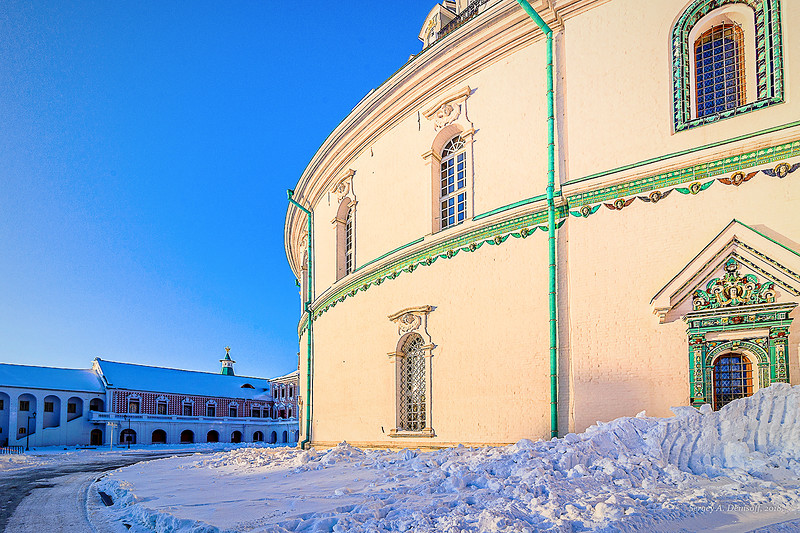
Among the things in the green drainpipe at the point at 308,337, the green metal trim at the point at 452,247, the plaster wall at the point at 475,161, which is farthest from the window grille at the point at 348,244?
the green drainpipe at the point at 308,337

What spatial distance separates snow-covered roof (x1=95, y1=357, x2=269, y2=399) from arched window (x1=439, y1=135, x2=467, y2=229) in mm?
46527

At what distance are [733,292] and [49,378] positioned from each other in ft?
177

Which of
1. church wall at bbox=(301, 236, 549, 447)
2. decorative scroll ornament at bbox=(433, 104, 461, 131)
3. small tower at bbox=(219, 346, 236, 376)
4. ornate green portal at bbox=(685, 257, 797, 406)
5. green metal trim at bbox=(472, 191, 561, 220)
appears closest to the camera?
ornate green portal at bbox=(685, 257, 797, 406)

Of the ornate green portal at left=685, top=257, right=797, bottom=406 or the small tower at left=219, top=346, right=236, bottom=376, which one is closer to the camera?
the ornate green portal at left=685, top=257, right=797, bottom=406

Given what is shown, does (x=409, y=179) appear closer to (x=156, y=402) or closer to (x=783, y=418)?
(x=783, y=418)

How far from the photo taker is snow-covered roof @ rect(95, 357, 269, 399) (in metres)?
52.1

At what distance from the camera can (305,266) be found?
22.3 metres

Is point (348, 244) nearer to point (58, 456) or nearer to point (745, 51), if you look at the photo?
point (745, 51)

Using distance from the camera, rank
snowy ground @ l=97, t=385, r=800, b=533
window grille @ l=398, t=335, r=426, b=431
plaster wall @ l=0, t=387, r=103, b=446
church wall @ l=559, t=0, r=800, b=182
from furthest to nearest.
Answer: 1. plaster wall @ l=0, t=387, r=103, b=446
2. window grille @ l=398, t=335, r=426, b=431
3. church wall @ l=559, t=0, r=800, b=182
4. snowy ground @ l=97, t=385, r=800, b=533

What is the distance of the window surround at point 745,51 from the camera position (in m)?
8.41

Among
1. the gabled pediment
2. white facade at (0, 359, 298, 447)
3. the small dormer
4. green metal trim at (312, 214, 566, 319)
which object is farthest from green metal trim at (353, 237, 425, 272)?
white facade at (0, 359, 298, 447)

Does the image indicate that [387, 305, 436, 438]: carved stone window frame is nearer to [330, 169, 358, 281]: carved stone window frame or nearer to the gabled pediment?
[330, 169, 358, 281]: carved stone window frame

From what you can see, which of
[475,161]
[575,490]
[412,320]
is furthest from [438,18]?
[575,490]

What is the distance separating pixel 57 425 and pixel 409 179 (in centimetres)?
4633
